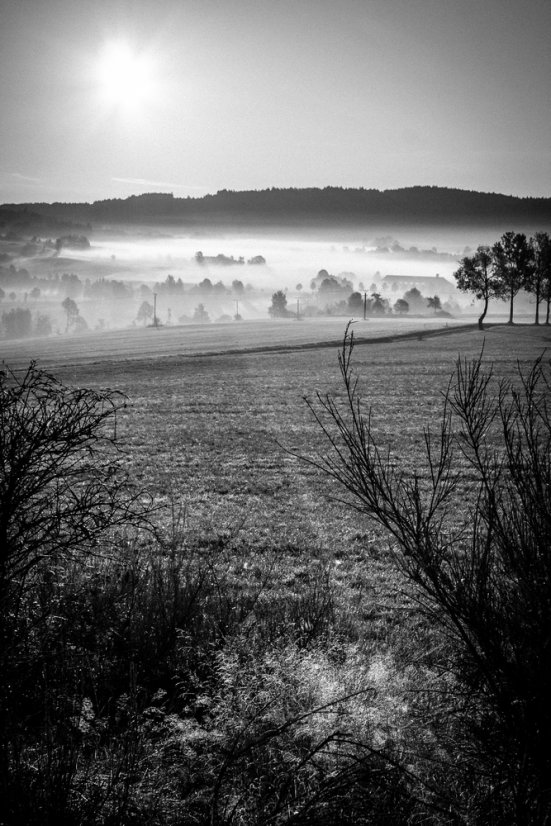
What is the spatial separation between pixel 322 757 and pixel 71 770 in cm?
204

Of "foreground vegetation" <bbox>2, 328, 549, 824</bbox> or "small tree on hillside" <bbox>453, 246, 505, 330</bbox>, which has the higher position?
"small tree on hillside" <bbox>453, 246, 505, 330</bbox>

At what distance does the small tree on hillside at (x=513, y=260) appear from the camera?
294ft

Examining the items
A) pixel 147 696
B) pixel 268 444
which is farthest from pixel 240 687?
pixel 268 444

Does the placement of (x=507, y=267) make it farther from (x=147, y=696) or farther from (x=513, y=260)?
(x=147, y=696)

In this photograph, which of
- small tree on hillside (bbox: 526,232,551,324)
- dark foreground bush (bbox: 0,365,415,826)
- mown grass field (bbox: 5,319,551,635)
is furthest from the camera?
small tree on hillside (bbox: 526,232,551,324)

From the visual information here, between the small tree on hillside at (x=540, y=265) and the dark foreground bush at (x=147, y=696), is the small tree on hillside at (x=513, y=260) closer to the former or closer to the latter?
the small tree on hillside at (x=540, y=265)

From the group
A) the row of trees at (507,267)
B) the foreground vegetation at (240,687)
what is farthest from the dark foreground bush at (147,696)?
the row of trees at (507,267)

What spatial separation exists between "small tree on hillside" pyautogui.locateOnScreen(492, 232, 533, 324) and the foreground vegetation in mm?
88081

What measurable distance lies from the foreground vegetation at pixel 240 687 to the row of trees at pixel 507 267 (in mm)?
85684

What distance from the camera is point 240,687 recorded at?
504cm

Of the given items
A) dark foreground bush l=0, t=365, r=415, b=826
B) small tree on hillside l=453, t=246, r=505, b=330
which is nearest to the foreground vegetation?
dark foreground bush l=0, t=365, r=415, b=826

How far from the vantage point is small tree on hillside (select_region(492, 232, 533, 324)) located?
89.6 m

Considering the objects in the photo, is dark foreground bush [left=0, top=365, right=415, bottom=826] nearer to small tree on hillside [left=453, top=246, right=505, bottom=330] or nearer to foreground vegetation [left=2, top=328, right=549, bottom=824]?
foreground vegetation [left=2, top=328, right=549, bottom=824]

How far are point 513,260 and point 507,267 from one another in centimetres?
148
